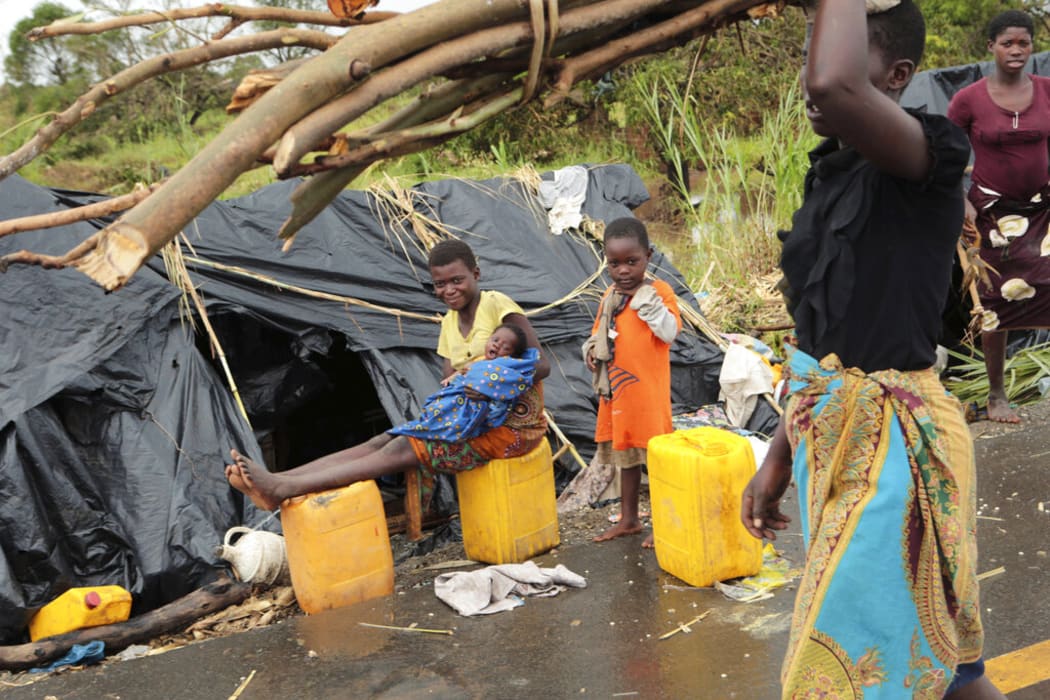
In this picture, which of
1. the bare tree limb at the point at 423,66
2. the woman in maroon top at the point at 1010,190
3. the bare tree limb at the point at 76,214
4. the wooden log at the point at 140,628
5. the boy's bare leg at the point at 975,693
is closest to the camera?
the bare tree limb at the point at 423,66

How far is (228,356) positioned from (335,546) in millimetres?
1902

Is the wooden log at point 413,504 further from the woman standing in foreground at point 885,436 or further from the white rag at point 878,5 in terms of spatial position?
the white rag at point 878,5

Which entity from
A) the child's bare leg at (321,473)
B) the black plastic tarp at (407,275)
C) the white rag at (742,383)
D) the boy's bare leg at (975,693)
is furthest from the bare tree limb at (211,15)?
the white rag at (742,383)

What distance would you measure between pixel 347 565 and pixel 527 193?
3.17 meters

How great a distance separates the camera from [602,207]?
6691 millimetres

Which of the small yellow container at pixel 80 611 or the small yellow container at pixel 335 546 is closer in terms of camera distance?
the small yellow container at pixel 335 546

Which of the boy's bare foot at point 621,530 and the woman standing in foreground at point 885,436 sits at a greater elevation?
the woman standing in foreground at point 885,436

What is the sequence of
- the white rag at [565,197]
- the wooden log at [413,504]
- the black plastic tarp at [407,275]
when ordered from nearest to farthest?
the wooden log at [413,504]
the black plastic tarp at [407,275]
the white rag at [565,197]

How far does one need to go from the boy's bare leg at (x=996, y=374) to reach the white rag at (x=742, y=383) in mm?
1216

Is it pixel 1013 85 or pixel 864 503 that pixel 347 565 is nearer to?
pixel 864 503

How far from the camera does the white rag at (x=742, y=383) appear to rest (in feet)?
19.8

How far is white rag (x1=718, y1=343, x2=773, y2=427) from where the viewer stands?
6.02 m

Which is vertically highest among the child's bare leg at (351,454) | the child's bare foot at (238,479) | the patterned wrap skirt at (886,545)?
the patterned wrap skirt at (886,545)

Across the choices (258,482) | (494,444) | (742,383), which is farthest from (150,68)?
(742,383)
